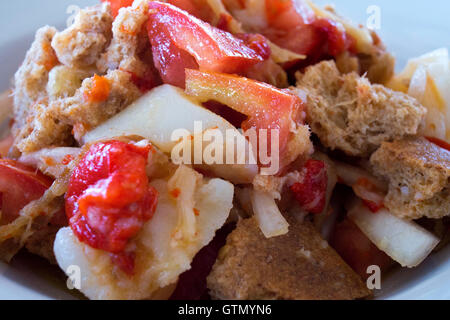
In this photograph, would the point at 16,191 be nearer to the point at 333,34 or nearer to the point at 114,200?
the point at 114,200

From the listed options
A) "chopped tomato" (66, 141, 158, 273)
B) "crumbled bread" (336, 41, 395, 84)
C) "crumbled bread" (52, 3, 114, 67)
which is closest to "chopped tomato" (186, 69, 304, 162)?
"chopped tomato" (66, 141, 158, 273)

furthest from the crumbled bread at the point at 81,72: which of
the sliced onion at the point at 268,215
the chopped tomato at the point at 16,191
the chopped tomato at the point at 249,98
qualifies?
the sliced onion at the point at 268,215

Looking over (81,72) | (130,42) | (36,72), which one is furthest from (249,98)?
(36,72)

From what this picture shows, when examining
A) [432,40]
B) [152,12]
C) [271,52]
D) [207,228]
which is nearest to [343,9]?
[432,40]

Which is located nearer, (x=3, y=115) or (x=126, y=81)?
(x=126, y=81)
